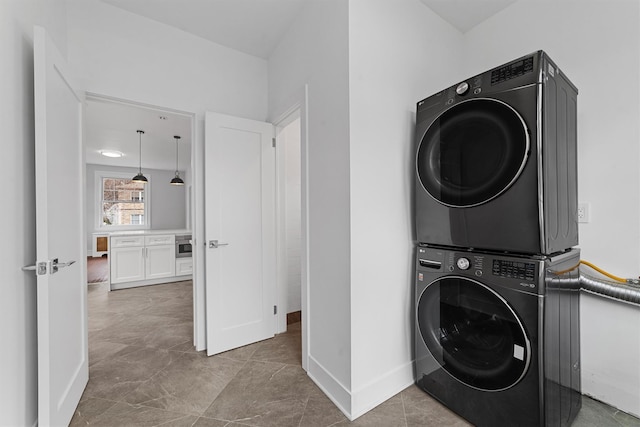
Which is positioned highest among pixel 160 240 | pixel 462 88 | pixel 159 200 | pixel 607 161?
pixel 462 88

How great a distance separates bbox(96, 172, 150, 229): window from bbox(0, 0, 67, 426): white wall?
7.34m

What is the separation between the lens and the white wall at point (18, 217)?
1.13 metres

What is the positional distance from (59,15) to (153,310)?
2993 millimetres

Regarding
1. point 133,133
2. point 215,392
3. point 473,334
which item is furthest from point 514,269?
point 133,133

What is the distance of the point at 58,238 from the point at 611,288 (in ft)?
9.76

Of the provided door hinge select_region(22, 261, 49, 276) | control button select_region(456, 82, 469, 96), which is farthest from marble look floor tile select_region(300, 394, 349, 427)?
control button select_region(456, 82, 469, 96)

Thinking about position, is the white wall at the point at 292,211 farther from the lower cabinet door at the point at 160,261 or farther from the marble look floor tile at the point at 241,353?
the lower cabinet door at the point at 160,261

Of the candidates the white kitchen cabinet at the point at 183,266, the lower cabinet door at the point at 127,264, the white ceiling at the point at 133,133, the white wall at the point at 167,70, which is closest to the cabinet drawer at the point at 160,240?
the lower cabinet door at the point at 127,264

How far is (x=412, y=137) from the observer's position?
1.87 metres

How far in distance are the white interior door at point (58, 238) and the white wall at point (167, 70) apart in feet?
1.39

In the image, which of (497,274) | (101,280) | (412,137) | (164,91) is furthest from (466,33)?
(101,280)

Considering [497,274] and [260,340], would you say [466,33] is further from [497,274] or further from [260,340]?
[260,340]

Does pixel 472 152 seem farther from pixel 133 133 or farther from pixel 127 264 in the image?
pixel 133 133

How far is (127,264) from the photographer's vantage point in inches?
173
